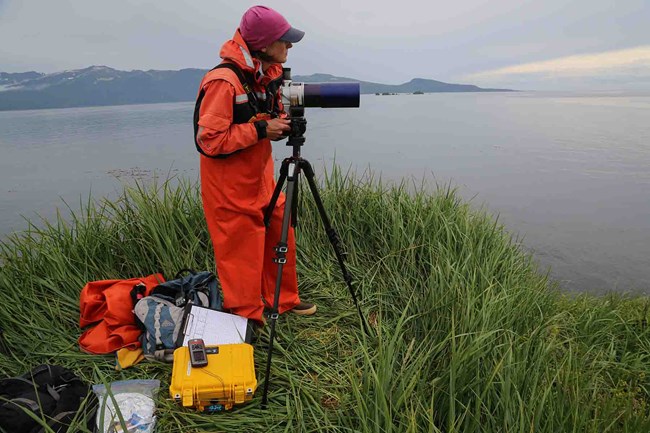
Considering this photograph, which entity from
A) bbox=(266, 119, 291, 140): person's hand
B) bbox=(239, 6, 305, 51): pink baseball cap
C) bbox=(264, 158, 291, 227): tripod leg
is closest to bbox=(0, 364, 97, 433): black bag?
bbox=(264, 158, 291, 227): tripod leg

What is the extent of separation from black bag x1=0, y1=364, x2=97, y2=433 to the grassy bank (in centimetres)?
27

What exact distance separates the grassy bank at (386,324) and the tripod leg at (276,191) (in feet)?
2.48

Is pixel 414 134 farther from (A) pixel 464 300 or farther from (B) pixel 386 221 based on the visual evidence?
(A) pixel 464 300

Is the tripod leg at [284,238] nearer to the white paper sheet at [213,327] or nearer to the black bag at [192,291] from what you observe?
the white paper sheet at [213,327]

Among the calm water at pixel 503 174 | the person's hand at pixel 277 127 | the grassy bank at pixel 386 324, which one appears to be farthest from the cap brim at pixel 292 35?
the calm water at pixel 503 174

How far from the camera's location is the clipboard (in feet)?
8.51

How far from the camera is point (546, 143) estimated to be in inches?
864

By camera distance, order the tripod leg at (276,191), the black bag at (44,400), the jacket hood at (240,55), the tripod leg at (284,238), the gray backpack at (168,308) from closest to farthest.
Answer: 1. the black bag at (44,400)
2. the tripod leg at (284,238)
3. the jacket hood at (240,55)
4. the tripod leg at (276,191)
5. the gray backpack at (168,308)

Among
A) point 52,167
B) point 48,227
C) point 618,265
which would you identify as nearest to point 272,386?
point 48,227

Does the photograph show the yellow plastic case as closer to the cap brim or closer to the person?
the person

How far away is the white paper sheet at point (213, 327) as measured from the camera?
8.53ft

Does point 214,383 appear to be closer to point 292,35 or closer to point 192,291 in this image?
point 192,291

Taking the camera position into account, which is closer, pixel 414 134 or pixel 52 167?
pixel 52 167

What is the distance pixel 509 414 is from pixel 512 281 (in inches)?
68.4
